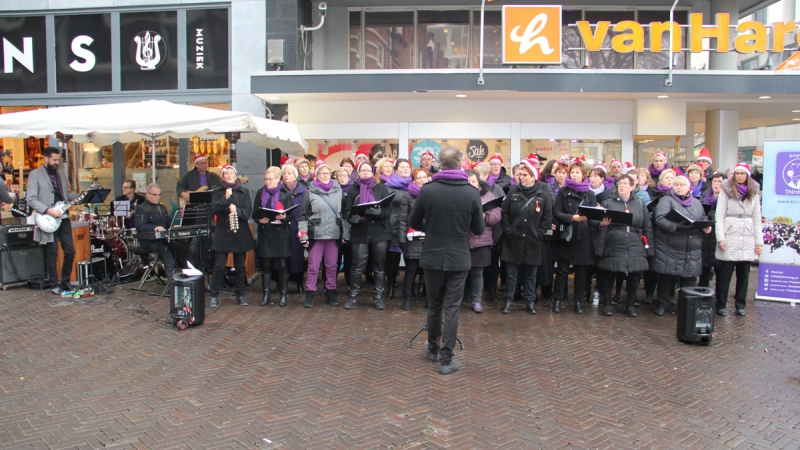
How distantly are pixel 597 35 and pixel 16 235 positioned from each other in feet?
36.3

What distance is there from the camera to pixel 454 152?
218 inches

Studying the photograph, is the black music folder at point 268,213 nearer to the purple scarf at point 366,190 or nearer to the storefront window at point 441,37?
the purple scarf at point 366,190

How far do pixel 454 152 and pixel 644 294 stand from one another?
5.46 metres

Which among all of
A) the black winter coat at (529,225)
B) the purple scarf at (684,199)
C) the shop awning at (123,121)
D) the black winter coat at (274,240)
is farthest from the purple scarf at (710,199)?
the shop awning at (123,121)

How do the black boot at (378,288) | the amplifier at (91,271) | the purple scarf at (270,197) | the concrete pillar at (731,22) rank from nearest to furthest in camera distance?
the black boot at (378,288) < the purple scarf at (270,197) < the amplifier at (91,271) < the concrete pillar at (731,22)

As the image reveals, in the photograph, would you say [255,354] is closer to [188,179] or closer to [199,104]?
[188,179]

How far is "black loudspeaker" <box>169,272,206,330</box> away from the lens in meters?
6.93

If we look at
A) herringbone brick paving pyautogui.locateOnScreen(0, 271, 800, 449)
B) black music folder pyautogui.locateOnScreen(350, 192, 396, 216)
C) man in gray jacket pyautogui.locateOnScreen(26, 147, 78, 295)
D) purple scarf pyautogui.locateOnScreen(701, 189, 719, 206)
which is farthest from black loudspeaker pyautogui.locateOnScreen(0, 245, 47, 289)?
purple scarf pyautogui.locateOnScreen(701, 189, 719, 206)

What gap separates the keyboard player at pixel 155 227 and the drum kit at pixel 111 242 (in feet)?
3.65

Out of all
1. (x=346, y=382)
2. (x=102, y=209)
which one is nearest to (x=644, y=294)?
(x=346, y=382)

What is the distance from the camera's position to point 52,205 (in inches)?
348

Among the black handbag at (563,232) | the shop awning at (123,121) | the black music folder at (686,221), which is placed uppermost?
the shop awning at (123,121)

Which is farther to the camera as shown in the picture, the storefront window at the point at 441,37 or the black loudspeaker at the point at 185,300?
the storefront window at the point at 441,37

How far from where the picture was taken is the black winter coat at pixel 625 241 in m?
7.62
